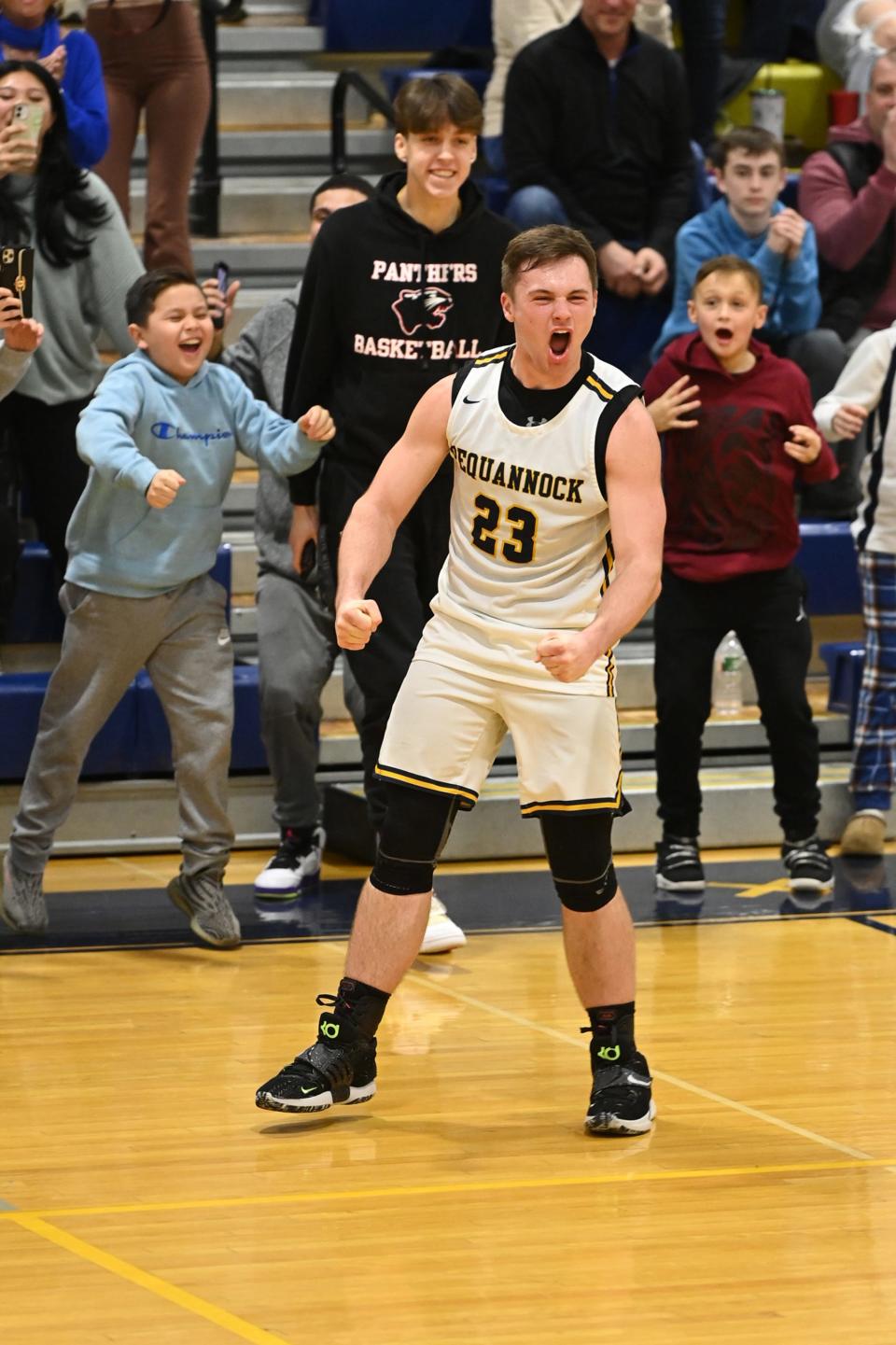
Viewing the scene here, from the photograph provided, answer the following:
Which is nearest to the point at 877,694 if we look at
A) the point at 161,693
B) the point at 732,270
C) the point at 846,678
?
the point at 846,678

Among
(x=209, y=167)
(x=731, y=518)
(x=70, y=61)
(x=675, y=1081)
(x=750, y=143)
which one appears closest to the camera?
(x=675, y=1081)

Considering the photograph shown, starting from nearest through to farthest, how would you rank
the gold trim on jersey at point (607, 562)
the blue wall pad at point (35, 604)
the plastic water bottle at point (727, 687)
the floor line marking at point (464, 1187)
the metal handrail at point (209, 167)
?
1. the floor line marking at point (464, 1187)
2. the gold trim on jersey at point (607, 562)
3. the blue wall pad at point (35, 604)
4. the plastic water bottle at point (727, 687)
5. the metal handrail at point (209, 167)

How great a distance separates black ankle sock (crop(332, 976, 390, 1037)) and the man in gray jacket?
2.07 metres

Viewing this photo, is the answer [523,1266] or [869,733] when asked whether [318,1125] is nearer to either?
[523,1266]

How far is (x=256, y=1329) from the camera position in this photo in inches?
138

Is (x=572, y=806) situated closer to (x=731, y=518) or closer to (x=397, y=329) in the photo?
(x=397, y=329)

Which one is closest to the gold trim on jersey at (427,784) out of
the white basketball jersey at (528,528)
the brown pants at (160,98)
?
the white basketball jersey at (528,528)

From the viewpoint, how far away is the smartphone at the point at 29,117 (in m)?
6.54

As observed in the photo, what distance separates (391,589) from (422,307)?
2.38 ft

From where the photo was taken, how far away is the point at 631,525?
14.6ft

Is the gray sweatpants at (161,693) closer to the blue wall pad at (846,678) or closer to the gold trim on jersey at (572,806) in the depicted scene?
the gold trim on jersey at (572,806)

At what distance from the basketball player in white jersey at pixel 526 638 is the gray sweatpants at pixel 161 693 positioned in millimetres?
1519

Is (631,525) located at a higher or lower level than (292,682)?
higher

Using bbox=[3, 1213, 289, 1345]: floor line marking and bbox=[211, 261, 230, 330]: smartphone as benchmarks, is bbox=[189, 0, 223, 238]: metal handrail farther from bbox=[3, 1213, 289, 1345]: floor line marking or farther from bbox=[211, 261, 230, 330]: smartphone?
bbox=[3, 1213, 289, 1345]: floor line marking
